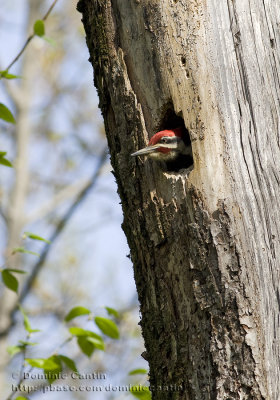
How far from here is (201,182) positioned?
2.64m

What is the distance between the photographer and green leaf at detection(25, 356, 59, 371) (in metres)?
2.56

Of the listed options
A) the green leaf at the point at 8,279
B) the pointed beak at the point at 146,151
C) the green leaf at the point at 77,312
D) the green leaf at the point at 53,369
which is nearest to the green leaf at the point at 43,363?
the green leaf at the point at 53,369

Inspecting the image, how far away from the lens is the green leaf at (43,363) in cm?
256

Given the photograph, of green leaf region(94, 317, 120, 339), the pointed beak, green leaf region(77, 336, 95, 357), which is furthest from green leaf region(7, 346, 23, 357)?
the pointed beak

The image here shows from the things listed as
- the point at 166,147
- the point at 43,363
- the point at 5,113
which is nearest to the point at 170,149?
the point at 166,147

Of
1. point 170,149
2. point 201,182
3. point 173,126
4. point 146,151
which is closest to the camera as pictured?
point 201,182

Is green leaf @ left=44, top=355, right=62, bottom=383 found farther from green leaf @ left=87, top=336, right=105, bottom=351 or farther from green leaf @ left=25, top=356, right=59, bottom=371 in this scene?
green leaf @ left=87, top=336, right=105, bottom=351

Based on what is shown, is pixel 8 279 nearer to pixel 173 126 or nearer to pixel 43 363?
pixel 43 363

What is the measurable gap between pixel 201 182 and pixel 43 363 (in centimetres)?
113

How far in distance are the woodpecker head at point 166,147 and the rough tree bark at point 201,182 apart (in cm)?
6

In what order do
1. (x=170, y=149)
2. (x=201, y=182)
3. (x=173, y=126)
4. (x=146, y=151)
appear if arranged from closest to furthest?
(x=201, y=182) → (x=146, y=151) → (x=170, y=149) → (x=173, y=126)

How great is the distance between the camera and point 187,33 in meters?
2.83

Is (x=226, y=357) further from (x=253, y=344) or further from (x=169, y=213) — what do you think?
(x=169, y=213)

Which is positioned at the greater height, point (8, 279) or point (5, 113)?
point (5, 113)
